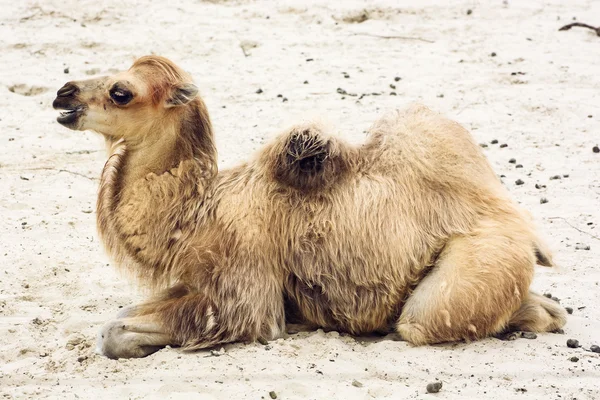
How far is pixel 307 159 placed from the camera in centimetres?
519

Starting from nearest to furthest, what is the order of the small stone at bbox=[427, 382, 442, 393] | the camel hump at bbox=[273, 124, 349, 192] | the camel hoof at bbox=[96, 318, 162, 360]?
1. the small stone at bbox=[427, 382, 442, 393]
2. the camel hoof at bbox=[96, 318, 162, 360]
3. the camel hump at bbox=[273, 124, 349, 192]

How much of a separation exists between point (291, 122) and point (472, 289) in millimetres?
1392

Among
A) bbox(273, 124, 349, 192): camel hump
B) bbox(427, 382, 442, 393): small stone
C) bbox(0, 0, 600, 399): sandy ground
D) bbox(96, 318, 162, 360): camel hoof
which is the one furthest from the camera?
bbox(273, 124, 349, 192): camel hump

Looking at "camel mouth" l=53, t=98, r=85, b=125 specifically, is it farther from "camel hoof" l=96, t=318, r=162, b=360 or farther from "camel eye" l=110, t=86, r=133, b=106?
"camel hoof" l=96, t=318, r=162, b=360

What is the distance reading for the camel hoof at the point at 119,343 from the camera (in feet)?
16.2

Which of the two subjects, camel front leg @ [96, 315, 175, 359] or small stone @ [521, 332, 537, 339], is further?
small stone @ [521, 332, 537, 339]

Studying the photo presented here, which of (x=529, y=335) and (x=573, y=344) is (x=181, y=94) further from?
(x=573, y=344)

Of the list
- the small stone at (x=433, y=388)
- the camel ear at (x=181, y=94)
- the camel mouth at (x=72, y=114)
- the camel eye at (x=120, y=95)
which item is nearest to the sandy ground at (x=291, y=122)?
the small stone at (x=433, y=388)

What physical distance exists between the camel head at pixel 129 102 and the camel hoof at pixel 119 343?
1.08 m

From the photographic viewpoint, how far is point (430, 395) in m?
4.48

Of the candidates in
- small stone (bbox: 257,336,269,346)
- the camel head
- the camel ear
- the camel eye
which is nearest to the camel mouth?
the camel head

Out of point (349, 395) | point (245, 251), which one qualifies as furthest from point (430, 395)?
point (245, 251)

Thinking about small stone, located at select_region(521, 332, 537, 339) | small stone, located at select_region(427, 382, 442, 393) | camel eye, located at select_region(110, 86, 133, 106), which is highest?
camel eye, located at select_region(110, 86, 133, 106)

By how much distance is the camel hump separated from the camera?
203 inches
